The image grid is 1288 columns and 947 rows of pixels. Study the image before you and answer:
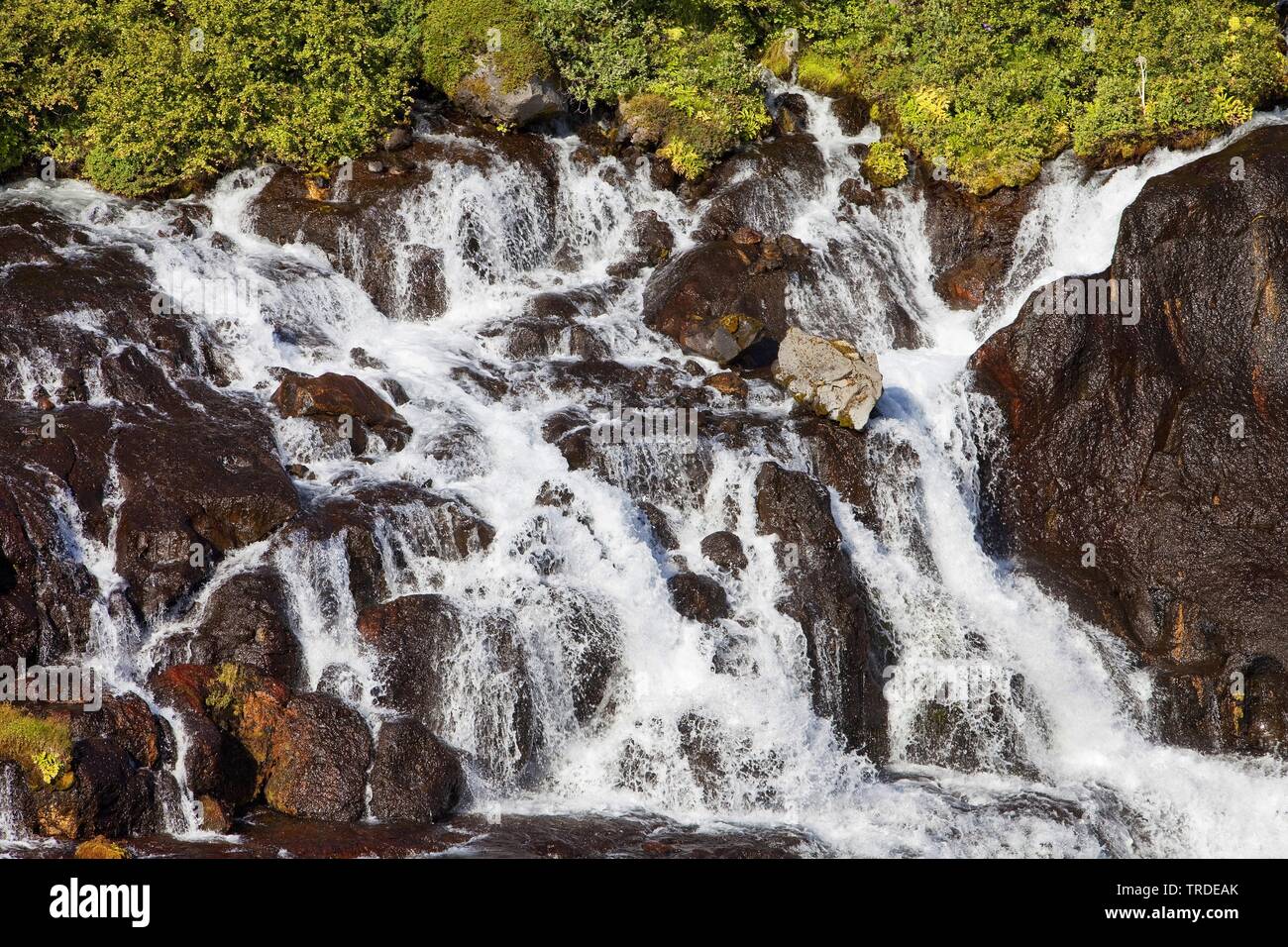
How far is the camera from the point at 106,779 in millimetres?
16172

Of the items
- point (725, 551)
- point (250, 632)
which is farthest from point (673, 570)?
point (250, 632)

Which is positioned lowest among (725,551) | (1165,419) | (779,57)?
(725,551)

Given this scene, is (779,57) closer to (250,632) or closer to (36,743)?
(250,632)

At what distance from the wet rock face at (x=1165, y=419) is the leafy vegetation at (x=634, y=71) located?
4480mm

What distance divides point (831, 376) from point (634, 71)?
1056 cm

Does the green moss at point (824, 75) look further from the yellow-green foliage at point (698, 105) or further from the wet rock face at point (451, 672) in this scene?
the wet rock face at point (451, 672)

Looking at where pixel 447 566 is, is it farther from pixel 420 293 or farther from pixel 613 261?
pixel 613 261

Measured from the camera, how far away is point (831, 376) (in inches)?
918

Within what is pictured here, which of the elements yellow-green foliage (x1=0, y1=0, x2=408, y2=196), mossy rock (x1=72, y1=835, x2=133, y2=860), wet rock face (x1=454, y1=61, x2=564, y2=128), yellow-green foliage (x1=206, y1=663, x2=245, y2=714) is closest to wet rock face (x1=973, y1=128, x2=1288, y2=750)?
wet rock face (x1=454, y1=61, x2=564, y2=128)

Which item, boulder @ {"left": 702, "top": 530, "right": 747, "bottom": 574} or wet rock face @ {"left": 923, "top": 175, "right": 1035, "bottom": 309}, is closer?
boulder @ {"left": 702, "top": 530, "right": 747, "bottom": 574}

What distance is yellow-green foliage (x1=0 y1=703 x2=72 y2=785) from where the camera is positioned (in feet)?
52.1

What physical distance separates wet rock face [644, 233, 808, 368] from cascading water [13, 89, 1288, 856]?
441mm

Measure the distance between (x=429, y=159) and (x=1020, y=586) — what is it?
13.6m

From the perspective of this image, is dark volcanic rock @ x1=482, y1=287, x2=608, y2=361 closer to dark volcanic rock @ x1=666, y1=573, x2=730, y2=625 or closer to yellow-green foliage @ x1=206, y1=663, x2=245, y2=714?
dark volcanic rock @ x1=666, y1=573, x2=730, y2=625
